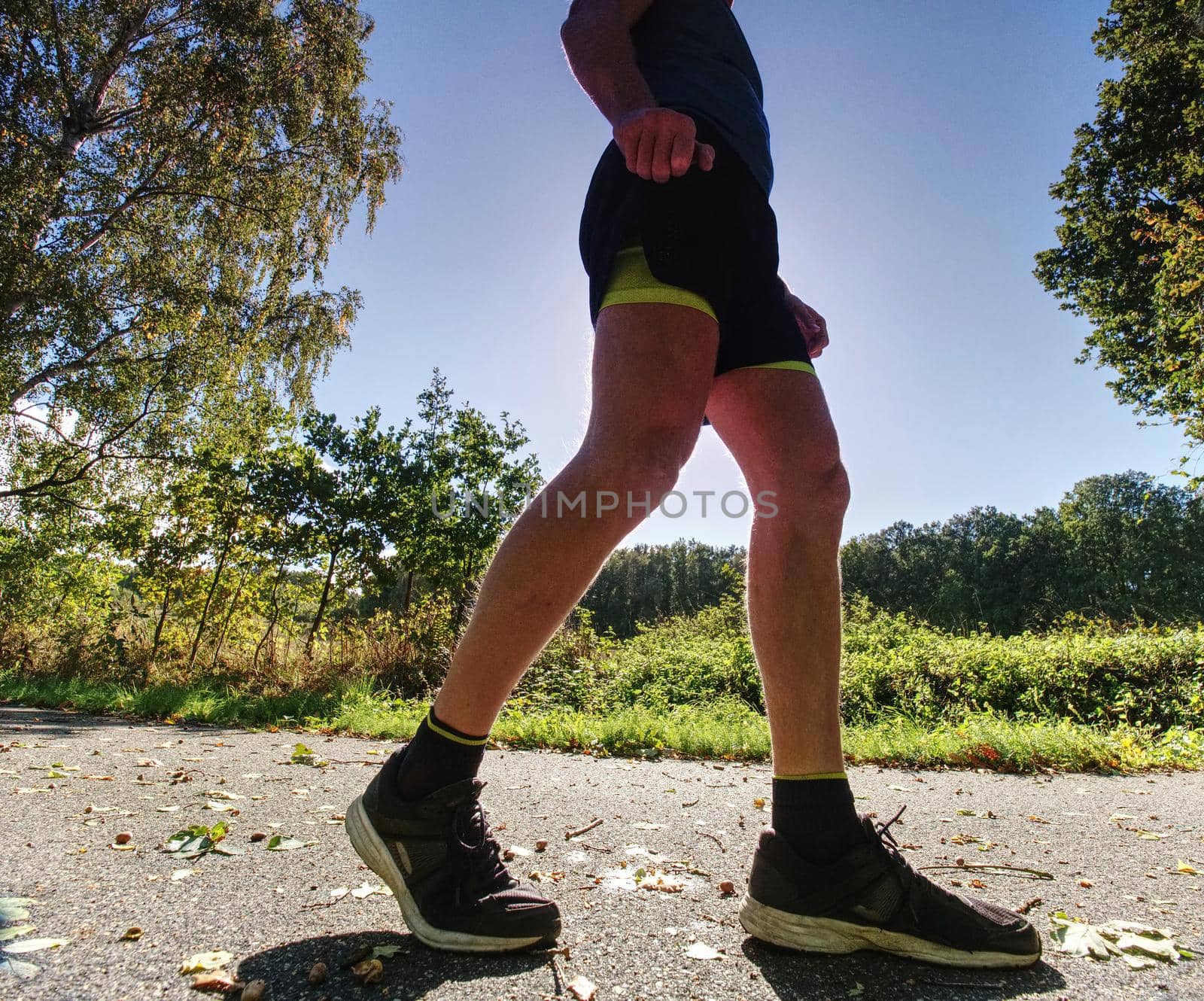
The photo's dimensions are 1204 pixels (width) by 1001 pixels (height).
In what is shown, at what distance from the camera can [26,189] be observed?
28.1 feet

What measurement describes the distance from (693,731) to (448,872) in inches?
141

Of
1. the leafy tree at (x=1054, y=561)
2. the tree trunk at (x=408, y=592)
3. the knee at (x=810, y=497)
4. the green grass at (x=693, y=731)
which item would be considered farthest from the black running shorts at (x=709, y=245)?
the leafy tree at (x=1054, y=561)

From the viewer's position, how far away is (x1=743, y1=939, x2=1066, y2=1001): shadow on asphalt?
99cm

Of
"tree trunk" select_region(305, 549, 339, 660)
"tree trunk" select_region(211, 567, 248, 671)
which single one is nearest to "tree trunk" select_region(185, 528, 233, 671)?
"tree trunk" select_region(211, 567, 248, 671)

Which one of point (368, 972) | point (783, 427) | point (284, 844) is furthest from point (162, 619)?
point (783, 427)

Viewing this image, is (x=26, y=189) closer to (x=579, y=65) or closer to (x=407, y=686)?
(x=407, y=686)

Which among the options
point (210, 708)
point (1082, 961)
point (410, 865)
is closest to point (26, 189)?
point (210, 708)

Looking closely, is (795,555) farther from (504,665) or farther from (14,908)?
(14,908)

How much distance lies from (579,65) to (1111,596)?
2405 inches

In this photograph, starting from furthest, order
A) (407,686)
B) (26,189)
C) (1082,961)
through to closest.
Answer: (407,686)
(26,189)
(1082,961)

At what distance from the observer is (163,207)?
1038 cm

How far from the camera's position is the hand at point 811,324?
5.88ft

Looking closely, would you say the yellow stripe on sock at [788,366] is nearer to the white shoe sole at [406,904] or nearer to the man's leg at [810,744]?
the man's leg at [810,744]

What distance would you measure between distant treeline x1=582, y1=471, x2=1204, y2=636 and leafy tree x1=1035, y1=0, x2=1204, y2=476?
27.3 metres
